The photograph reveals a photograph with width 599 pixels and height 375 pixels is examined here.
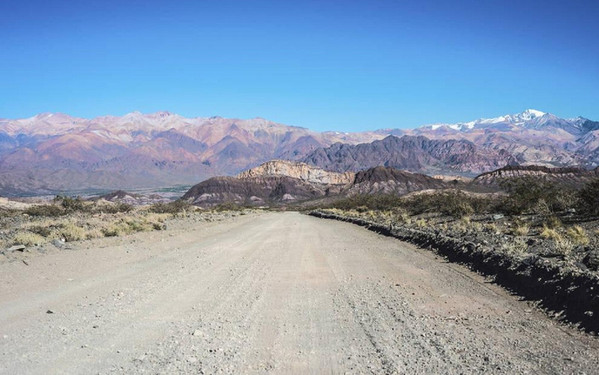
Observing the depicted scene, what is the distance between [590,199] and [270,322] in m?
20.0

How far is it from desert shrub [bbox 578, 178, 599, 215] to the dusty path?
11599 mm

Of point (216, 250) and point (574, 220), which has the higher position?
point (574, 220)

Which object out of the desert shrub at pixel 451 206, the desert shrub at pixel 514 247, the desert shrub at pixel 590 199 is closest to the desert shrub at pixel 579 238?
the desert shrub at pixel 514 247

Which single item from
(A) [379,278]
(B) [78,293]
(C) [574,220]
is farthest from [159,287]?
(C) [574,220]

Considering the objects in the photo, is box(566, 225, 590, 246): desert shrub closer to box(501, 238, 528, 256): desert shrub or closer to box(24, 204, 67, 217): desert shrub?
box(501, 238, 528, 256): desert shrub

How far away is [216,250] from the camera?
18.2 meters

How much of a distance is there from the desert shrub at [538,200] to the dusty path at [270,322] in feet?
49.5

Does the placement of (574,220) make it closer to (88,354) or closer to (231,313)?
(231,313)

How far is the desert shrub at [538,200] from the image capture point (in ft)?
83.3

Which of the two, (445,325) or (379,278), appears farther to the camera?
(379,278)

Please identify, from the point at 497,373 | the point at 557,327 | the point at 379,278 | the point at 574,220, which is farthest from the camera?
the point at 574,220

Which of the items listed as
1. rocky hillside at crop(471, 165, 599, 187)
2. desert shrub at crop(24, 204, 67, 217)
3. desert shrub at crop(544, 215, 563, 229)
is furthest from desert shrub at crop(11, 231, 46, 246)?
rocky hillside at crop(471, 165, 599, 187)

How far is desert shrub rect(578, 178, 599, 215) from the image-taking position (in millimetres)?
21166

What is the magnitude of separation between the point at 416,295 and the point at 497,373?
13.7 feet
